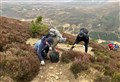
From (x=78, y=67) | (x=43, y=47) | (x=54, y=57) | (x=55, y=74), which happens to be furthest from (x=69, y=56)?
(x=55, y=74)

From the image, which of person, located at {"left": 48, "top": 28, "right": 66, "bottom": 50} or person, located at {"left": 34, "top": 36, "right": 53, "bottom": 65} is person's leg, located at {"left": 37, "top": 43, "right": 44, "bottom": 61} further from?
person, located at {"left": 48, "top": 28, "right": 66, "bottom": 50}

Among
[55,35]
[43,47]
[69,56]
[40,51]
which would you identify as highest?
[55,35]

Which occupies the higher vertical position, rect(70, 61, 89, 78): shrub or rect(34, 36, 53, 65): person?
rect(34, 36, 53, 65): person

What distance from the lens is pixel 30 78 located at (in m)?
9.21

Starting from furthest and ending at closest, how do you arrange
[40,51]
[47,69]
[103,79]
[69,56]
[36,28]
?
[36,28] < [69,56] < [40,51] < [47,69] < [103,79]

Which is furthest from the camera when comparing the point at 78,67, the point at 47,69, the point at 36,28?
the point at 36,28

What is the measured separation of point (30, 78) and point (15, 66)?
2.77ft

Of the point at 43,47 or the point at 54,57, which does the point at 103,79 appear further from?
the point at 43,47

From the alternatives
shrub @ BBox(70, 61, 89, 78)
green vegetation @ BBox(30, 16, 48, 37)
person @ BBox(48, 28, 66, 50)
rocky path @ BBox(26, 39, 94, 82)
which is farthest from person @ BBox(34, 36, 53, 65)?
green vegetation @ BBox(30, 16, 48, 37)

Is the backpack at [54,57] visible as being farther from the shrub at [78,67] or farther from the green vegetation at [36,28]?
the green vegetation at [36,28]

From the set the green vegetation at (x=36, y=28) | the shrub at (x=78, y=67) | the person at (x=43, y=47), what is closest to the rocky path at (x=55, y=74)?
the shrub at (x=78, y=67)

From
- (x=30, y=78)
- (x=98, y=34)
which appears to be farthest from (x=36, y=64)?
(x=98, y=34)

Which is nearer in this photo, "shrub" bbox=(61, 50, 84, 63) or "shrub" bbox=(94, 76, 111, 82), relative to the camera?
"shrub" bbox=(94, 76, 111, 82)

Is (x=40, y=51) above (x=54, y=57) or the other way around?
above
